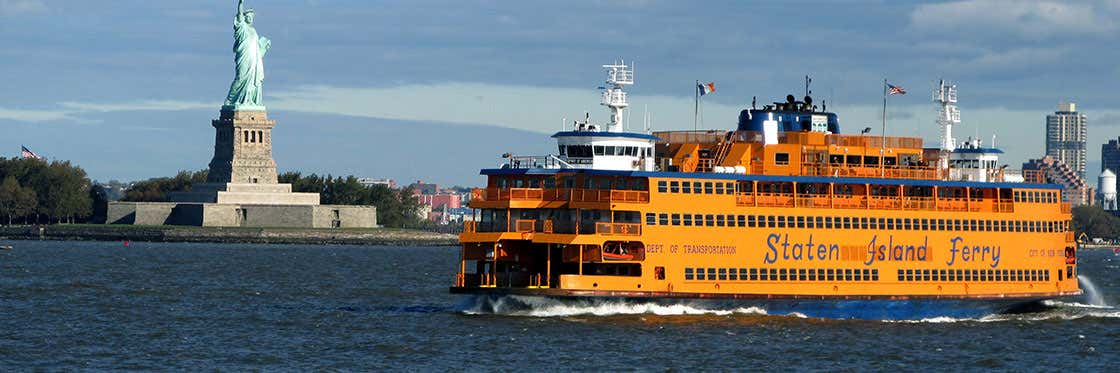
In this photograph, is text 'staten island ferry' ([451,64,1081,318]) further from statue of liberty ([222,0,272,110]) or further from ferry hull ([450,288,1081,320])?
statue of liberty ([222,0,272,110])

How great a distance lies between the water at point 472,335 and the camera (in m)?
50.2

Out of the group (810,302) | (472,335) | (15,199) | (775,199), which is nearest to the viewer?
(472,335)

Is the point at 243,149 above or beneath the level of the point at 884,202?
above

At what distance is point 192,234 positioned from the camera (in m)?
177

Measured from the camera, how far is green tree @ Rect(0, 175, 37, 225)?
647 feet

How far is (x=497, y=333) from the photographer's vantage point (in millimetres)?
55312

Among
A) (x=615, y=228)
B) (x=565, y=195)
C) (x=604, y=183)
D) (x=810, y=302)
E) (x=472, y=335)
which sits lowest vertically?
(x=472, y=335)

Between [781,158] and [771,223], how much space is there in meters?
3.42

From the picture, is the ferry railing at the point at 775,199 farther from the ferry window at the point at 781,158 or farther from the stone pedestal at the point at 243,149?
the stone pedestal at the point at 243,149

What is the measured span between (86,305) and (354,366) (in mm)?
24166

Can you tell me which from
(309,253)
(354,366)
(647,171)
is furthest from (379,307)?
(309,253)

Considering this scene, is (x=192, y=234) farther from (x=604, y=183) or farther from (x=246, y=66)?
(x=604, y=183)

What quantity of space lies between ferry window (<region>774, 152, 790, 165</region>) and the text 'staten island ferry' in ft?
0.16

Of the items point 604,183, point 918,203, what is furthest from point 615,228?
point 918,203
